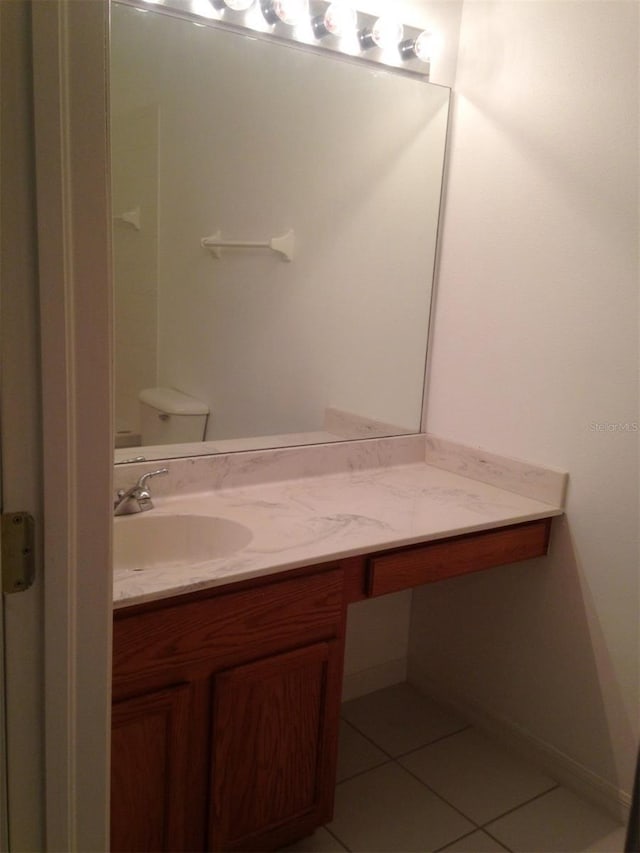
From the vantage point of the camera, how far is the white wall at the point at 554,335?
1.72 metres

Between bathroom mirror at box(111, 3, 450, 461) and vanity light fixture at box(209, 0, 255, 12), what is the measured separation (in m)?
0.05

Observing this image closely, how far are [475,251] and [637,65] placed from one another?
2.03ft

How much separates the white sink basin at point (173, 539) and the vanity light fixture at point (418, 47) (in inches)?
56.5

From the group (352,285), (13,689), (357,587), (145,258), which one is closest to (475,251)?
(352,285)

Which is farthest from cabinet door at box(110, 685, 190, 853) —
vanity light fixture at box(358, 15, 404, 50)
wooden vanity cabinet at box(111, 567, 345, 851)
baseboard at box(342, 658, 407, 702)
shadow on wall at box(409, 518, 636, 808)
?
vanity light fixture at box(358, 15, 404, 50)

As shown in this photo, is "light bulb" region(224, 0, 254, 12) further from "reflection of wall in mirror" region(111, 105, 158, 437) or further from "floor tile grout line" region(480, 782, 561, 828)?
"floor tile grout line" region(480, 782, 561, 828)

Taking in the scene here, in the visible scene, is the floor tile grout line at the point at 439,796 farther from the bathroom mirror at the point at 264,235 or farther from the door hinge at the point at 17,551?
the door hinge at the point at 17,551

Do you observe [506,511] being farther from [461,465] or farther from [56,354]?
[56,354]

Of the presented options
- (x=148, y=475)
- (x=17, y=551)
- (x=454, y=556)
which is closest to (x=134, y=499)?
(x=148, y=475)

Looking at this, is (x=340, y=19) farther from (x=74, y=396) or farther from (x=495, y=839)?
(x=495, y=839)

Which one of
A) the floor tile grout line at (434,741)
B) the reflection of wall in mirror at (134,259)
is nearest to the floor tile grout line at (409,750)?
the floor tile grout line at (434,741)

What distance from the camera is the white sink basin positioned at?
5.28 feet

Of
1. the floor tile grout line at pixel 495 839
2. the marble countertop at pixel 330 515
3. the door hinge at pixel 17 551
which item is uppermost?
the door hinge at pixel 17 551

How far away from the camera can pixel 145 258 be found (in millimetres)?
1755
